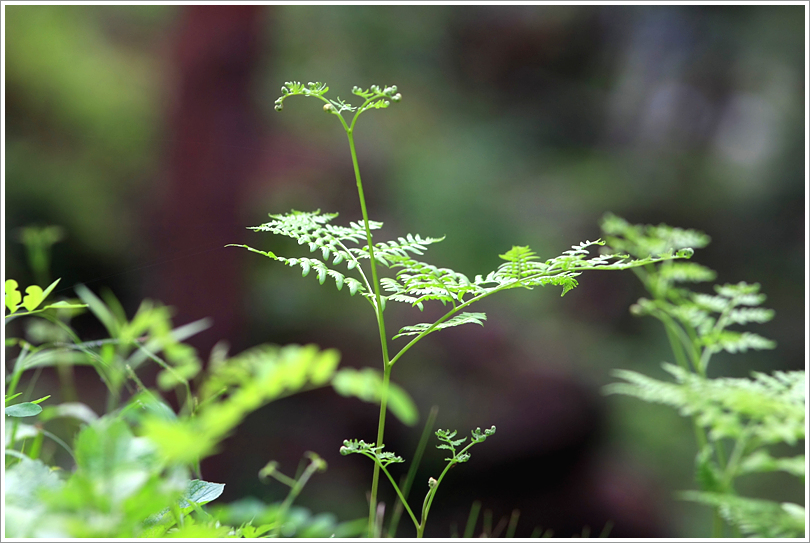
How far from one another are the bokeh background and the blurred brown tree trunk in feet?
0.04

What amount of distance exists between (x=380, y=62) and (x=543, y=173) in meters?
1.15

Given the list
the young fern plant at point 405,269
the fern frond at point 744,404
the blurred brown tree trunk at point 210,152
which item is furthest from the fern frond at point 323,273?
the blurred brown tree trunk at point 210,152

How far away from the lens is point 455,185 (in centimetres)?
295

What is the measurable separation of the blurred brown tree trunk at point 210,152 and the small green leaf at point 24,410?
210cm

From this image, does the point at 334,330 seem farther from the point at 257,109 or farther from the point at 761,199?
the point at 761,199

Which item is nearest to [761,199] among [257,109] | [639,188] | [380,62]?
[639,188]

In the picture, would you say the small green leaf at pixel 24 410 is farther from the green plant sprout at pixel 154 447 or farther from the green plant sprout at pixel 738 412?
the green plant sprout at pixel 738 412

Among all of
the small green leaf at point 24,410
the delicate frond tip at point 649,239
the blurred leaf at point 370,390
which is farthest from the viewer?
the delicate frond tip at point 649,239

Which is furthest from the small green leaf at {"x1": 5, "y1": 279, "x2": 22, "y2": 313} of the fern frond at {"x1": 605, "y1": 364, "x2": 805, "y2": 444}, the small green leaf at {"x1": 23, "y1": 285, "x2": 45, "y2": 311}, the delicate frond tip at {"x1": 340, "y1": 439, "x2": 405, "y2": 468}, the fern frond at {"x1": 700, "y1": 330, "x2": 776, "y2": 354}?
the fern frond at {"x1": 700, "y1": 330, "x2": 776, "y2": 354}

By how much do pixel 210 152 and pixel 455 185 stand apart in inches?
50.0

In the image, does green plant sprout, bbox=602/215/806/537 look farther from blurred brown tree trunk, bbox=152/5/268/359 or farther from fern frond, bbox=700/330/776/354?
blurred brown tree trunk, bbox=152/5/268/359

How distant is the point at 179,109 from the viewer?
2500mm

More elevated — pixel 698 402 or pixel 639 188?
pixel 639 188

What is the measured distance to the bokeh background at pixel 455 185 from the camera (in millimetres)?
2473
